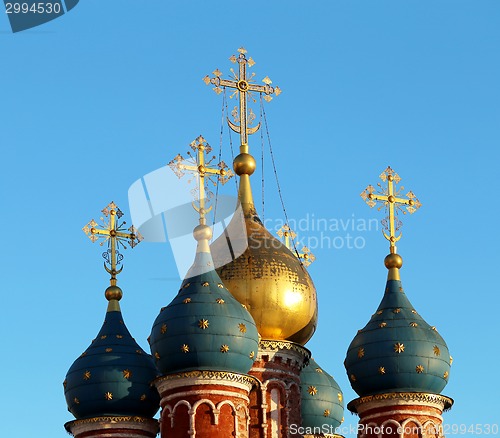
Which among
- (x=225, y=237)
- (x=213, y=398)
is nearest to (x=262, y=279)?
(x=225, y=237)

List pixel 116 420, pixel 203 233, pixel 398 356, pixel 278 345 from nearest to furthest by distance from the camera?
pixel 203 233, pixel 116 420, pixel 398 356, pixel 278 345

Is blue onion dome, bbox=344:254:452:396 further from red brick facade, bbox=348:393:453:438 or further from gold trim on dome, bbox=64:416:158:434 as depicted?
gold trim on dome, bbox=64:416:158:434

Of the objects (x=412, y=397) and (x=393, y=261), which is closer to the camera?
(x=412, y=397)

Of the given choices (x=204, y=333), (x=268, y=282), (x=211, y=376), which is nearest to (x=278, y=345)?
(x=268, y=282)

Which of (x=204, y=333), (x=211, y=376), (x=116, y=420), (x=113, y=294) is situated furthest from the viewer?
(x=113, y=294)

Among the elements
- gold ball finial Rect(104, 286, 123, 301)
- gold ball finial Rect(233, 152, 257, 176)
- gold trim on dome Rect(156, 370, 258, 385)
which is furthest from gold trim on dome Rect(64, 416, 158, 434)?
gold ball finial Rect(233, 152, 257, 176)

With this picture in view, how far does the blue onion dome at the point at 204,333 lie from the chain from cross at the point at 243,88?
18.1 feet

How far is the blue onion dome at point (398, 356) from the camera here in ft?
115

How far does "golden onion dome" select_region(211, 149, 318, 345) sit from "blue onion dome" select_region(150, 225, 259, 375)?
54.9 inches

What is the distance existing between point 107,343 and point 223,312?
3912 mm

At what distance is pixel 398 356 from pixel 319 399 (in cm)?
354

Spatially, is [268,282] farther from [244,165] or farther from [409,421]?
[409,421]

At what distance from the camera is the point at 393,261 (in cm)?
3728

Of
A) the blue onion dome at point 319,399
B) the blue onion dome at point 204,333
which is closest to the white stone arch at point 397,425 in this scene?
the blue onion dome at point 319,399
